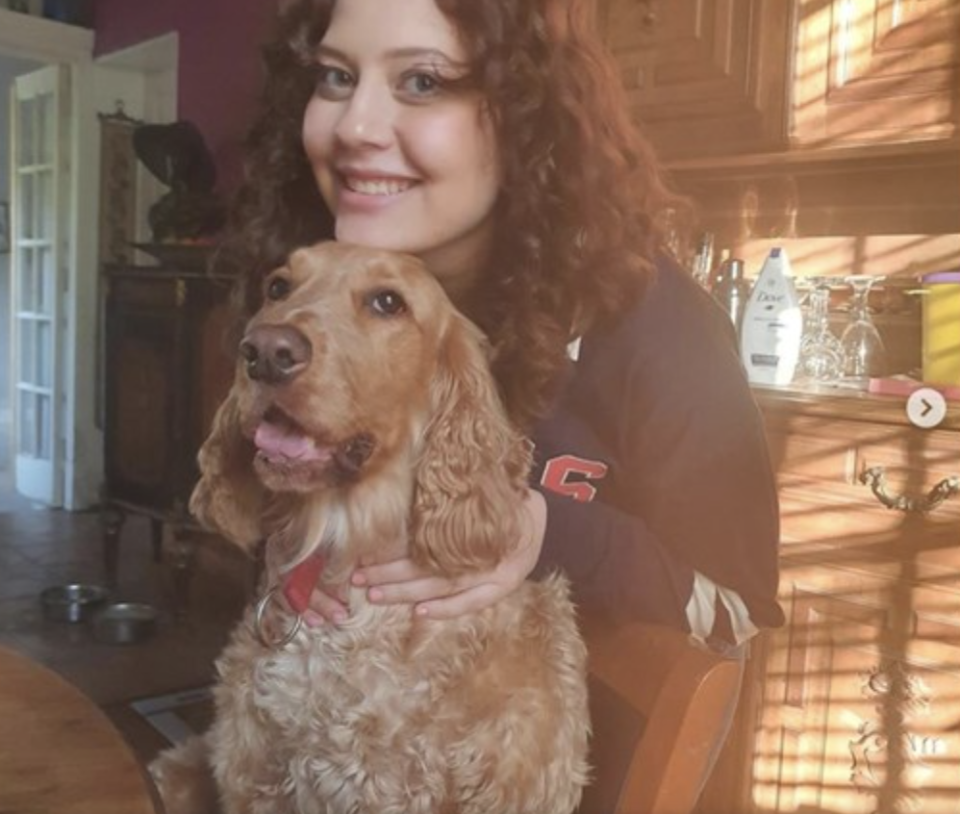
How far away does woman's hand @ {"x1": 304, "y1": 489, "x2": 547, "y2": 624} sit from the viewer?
0.62 meters

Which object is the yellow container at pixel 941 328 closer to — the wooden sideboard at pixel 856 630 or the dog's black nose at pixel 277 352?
the wooden sideboard at pixel 856 630

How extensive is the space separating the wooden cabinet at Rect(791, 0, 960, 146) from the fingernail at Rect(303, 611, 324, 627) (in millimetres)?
620

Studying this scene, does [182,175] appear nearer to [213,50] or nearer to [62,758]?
[213,50]

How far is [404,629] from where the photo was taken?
624 mm

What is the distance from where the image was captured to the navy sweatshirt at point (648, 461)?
65 centimetres

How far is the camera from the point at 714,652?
64 cm

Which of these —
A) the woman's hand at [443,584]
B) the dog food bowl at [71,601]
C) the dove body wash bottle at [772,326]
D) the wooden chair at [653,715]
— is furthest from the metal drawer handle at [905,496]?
the dog food bowl at [71,601]

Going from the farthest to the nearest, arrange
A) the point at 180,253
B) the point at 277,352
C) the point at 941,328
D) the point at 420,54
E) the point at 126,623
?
the point at 180,253 < the point at 126,623 < the point at 941,328 < the point at 420,54 < the point at 277,352

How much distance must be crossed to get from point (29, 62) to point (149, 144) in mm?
119

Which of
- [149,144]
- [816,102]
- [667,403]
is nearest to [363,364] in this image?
[667,403]

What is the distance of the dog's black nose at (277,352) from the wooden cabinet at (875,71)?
1.88 ft

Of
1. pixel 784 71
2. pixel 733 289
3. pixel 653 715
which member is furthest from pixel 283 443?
pixel 784 71

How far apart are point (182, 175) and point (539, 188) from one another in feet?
1.24

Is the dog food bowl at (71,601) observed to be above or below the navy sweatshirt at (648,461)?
→ below
